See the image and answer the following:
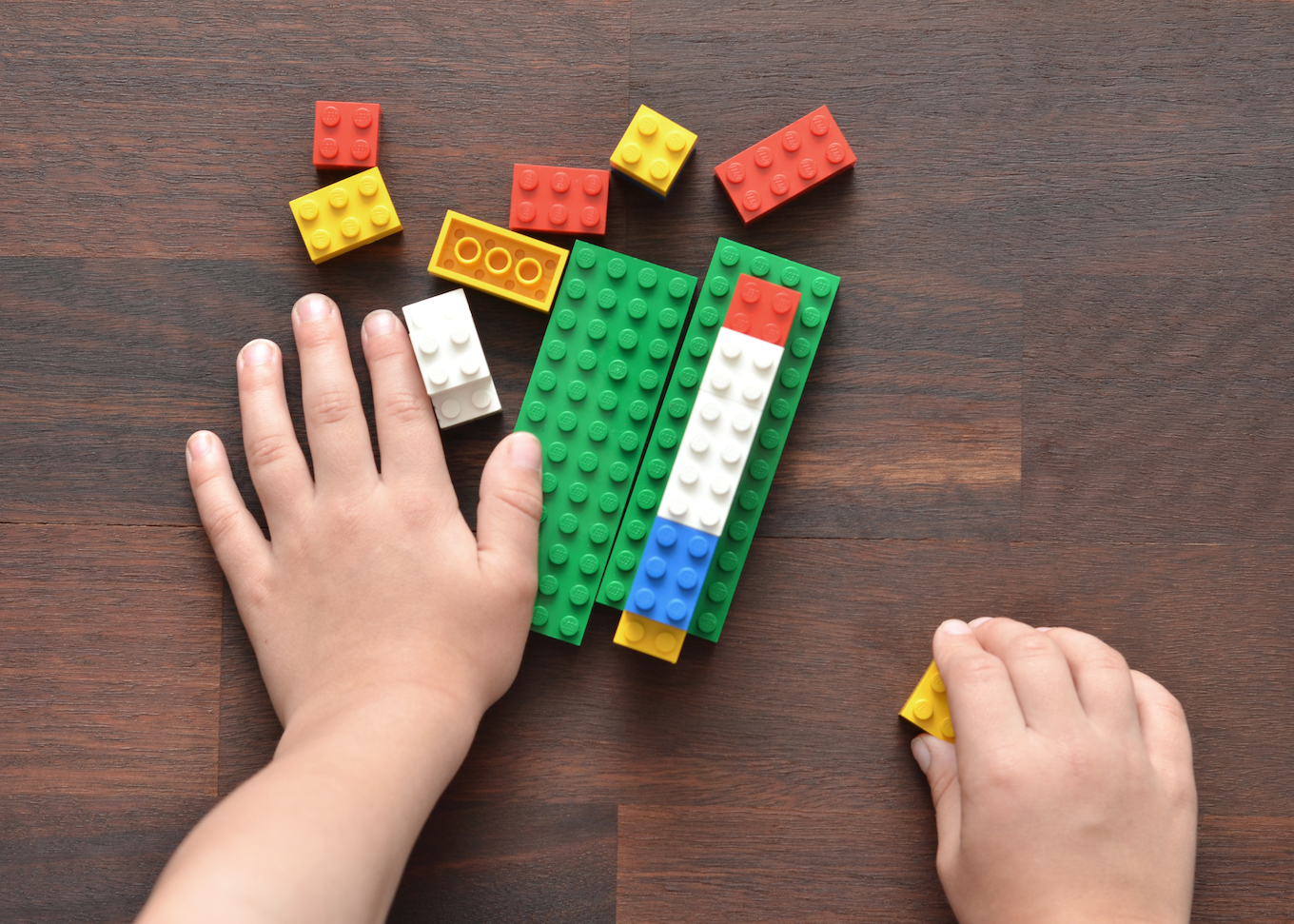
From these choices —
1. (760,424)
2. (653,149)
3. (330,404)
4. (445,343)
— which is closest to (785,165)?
(653,149)

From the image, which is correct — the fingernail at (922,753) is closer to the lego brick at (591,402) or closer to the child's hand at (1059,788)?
the child's hand at (1059,788)

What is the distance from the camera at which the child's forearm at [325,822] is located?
1.50 ft

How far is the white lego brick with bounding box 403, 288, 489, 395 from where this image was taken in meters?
0.70

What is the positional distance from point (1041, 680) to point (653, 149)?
530mm

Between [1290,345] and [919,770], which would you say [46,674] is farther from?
[1290,345]

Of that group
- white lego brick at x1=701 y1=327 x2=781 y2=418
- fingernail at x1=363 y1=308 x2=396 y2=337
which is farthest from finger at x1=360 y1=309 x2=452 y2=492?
white lego brick at x1=701 y1=327 x2=781 y2=418

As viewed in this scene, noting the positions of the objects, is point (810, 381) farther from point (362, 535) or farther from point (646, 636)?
point (362, 535)

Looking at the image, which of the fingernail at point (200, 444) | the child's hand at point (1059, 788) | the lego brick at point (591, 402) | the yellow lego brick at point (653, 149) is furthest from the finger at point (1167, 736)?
the fingernail at point (200, 444)

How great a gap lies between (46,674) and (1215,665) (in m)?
1.00

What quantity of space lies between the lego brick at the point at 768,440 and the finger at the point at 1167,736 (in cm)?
35

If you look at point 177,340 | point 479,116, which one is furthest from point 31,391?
point 479,116

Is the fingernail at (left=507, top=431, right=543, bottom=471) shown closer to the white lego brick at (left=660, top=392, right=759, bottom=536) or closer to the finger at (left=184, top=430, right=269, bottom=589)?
the white lego brick at (left=660, top=392, right=759, bottom=536)

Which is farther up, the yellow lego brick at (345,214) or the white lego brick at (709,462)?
the yellow lego brick at (345,214)

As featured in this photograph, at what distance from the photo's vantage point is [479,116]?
2.43ft
